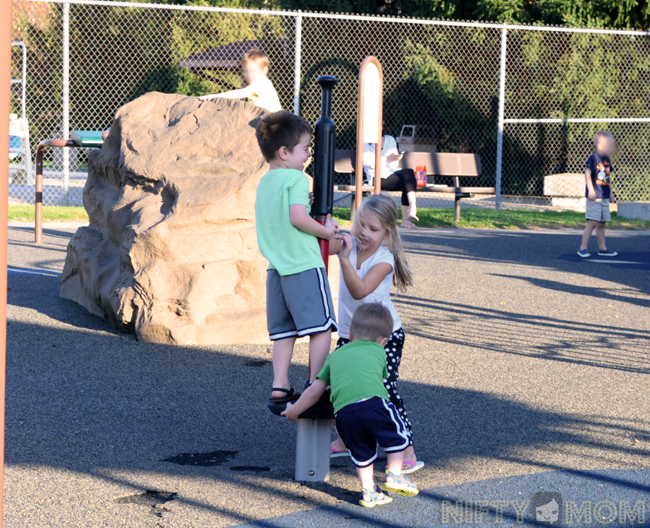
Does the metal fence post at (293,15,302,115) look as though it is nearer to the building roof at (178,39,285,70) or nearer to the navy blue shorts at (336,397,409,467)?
the building roof at (178,39,285,70)

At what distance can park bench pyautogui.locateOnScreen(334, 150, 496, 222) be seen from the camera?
1298 centimetres

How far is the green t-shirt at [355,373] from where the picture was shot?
3.18m

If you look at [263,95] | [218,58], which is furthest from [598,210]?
[218,58]

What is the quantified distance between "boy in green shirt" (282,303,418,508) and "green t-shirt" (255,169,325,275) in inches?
16.1

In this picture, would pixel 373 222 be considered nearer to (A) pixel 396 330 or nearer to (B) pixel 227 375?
(A) pixel 396 330

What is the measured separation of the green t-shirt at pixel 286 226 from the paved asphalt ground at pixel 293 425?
93 centimetres

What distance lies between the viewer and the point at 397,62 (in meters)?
17.8

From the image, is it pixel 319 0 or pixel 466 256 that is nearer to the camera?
pixel 466 256

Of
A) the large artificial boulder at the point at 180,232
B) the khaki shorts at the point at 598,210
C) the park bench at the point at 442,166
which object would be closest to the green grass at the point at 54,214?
the park bench at the point at 442,166

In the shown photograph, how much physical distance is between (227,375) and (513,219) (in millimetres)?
9371

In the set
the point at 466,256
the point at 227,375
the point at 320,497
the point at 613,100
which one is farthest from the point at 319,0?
the point at 320,497

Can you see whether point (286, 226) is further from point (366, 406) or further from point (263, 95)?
point (263, 95)

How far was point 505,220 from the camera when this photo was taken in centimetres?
1330

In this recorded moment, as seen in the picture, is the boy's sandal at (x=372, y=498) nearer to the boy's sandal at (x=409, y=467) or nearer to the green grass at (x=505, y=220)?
the boy's sandal at (x=409, y=467)
